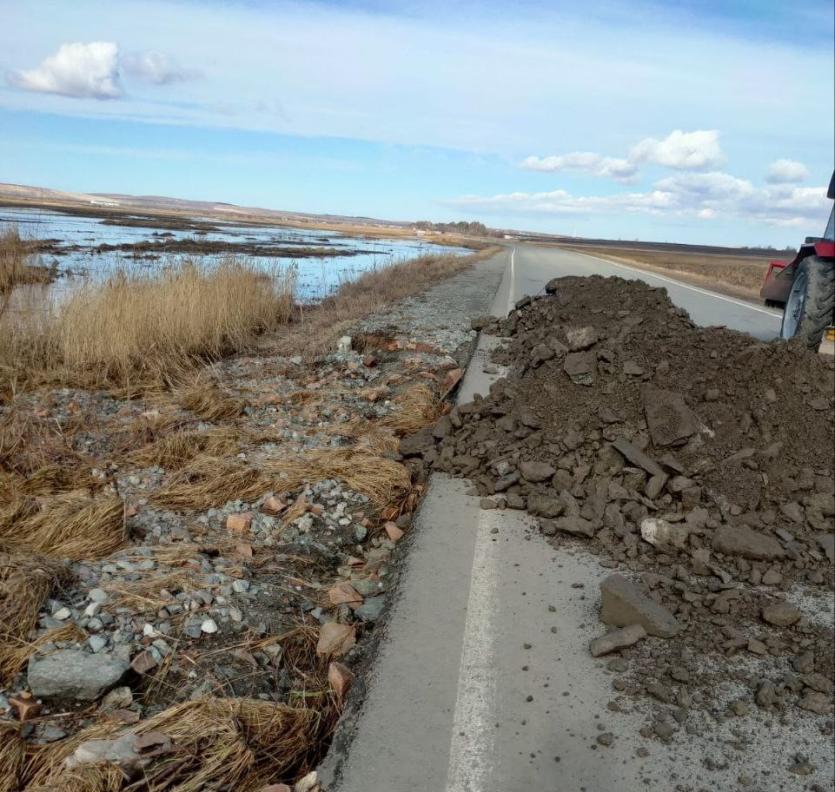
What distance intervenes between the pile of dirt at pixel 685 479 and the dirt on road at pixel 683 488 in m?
0.01

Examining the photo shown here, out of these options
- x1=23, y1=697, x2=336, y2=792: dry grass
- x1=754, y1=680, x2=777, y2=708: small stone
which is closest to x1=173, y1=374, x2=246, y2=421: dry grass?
x1=23, y1=697, x2=336, y2=792: dry grass

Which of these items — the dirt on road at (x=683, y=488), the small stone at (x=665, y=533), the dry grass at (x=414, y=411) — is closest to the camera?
the dirt on road at (x=683, y=488)

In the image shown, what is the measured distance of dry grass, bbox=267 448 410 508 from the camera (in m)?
4.79

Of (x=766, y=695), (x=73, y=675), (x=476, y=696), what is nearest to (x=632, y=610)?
(x=766, y=695)

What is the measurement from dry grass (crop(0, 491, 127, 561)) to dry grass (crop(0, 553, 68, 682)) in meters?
0.38

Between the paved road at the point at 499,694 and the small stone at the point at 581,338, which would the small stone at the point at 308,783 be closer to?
the paved road at the point at 499,694

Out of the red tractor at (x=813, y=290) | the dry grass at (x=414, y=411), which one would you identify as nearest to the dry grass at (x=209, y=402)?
the dry grass at (x=414, y=411)

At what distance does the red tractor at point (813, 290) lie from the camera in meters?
8.37

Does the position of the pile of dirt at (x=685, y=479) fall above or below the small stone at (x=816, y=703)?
above

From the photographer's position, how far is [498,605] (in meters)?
3.40

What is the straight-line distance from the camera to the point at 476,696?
8.88 ft

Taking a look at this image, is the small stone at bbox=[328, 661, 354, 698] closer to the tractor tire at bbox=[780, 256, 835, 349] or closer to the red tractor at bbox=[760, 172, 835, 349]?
the red tractor at bbox=[760, 172, 835, 349]

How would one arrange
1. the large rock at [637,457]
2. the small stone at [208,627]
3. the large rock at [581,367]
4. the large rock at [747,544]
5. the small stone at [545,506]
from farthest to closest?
1. the large rock at [581,367]
2. the large rock at [637,457]
3. the small stone at [545,506]
4. the large rock at [747,544]
5. the small stone at [208,627]

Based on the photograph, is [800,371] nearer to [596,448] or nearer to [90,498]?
Answer: [596,448]
